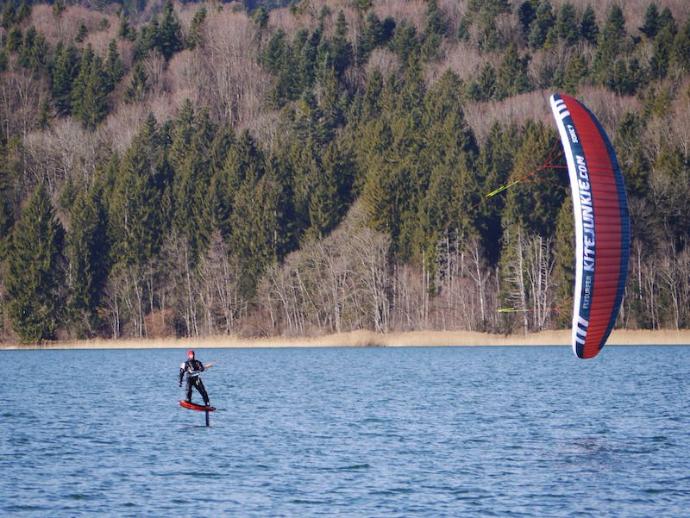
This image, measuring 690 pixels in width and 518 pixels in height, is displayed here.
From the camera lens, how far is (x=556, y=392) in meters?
47.3

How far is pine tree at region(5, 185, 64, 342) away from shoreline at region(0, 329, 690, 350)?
2.12m

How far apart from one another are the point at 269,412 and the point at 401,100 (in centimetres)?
9746

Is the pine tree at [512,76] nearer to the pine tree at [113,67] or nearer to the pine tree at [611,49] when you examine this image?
the pine tree at [611,49]

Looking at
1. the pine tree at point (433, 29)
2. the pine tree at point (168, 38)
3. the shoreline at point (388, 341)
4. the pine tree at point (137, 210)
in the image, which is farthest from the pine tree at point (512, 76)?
the pine tree at point (168, 38)

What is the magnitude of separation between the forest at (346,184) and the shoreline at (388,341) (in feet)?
7.51

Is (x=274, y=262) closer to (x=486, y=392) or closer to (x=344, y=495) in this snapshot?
(x=486, y=392)

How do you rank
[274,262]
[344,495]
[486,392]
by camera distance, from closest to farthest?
[344,495] < [486,392] < [274,262]

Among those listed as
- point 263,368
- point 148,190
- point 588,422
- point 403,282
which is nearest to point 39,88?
point 148,190

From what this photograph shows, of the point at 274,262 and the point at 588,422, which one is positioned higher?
the point at 274,262

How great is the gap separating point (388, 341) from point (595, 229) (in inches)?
2154

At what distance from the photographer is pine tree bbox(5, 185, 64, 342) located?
105625 mm

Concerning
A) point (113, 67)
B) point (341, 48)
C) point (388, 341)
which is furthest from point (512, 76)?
point (388, 341)

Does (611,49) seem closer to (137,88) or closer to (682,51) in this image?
(682,51)

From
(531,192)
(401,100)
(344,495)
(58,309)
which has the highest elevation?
(401,100)
